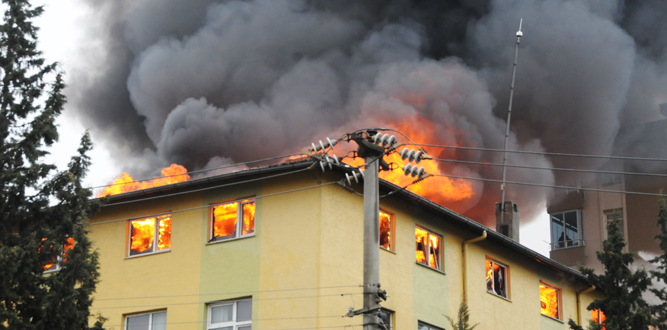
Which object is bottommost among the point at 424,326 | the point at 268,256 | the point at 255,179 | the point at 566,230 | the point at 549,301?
the point at 424,326

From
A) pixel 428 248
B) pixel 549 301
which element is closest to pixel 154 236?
pixel 428 248

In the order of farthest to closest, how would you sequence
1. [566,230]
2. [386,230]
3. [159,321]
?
[566,230]
[386,230]
[159,321]

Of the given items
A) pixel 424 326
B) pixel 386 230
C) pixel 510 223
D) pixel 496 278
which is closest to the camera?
pixel 386 230

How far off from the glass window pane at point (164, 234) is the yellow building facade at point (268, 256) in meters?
0.03

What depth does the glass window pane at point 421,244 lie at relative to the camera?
29031 millimetres

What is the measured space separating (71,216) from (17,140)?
2.25m

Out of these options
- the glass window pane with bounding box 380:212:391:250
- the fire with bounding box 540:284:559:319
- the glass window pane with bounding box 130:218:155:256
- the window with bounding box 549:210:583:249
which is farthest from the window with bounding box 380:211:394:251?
the window with bounding box 549:210:583:249

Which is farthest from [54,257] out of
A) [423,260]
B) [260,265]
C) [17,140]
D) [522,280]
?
[522,280]

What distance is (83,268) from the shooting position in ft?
66.5

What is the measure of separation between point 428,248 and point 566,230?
34.9 meters

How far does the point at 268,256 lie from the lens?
82.7 ft

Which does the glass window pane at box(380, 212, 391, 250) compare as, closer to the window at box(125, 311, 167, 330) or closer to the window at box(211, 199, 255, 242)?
the window at box(211, 199, 255, 242)

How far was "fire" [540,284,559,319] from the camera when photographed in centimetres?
3519

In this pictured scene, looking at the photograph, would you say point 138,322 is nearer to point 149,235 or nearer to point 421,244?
point 149,235
